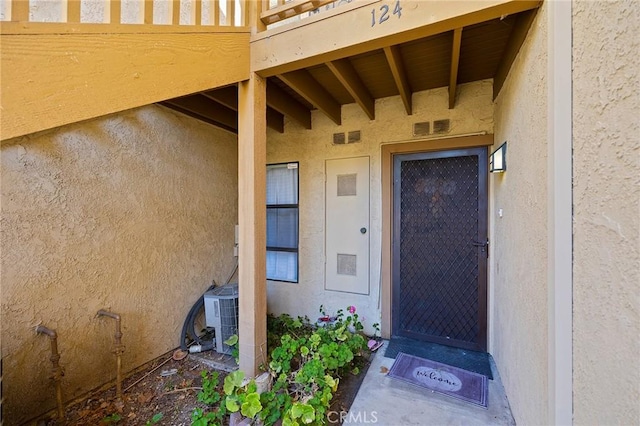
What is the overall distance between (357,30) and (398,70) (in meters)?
0.68

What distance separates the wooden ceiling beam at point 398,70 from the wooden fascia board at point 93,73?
1.12 meters

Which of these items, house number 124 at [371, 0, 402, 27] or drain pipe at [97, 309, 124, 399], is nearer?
house number 124 at [371, 0, 402, 27]

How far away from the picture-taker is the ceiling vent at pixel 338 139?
10.2 feet

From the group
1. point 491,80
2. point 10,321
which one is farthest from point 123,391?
point 491,80

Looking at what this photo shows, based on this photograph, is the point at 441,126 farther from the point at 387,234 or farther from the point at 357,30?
the point at 357,30

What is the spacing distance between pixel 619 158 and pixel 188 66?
74.6 inches

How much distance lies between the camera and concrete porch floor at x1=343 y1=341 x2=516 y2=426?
175 cm

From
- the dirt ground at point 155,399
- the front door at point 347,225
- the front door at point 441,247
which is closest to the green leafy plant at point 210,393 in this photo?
the dirt ground at point 155,399

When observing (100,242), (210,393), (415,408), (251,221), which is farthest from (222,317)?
(415,408)

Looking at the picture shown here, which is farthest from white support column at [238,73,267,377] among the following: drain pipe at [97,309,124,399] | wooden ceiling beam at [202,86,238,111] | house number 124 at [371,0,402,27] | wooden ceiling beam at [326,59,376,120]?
drain pipe at [97,309,124,399]

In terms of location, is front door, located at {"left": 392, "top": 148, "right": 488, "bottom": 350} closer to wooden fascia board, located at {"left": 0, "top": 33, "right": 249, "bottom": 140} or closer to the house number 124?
the house number 124

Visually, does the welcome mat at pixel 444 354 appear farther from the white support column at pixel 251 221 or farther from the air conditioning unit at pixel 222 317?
the air conditioning unit at pixel 222 317

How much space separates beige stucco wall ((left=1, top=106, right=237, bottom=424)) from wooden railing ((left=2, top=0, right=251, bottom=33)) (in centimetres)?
78

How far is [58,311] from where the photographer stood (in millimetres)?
1925
